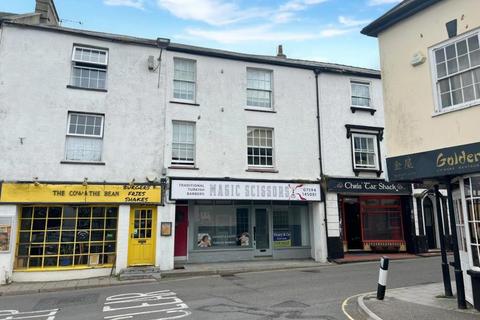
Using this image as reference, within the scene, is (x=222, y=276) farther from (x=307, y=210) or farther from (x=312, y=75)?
(x=312, y=75)

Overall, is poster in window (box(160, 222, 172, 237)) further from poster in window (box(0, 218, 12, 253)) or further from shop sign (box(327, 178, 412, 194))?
shop sign (box(327, 178, 412, 194))

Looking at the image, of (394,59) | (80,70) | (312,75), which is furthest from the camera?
(312,75)

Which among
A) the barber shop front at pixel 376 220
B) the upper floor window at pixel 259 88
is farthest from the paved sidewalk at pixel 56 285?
the barber shop front at pixel 376 220

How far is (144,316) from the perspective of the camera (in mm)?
8070

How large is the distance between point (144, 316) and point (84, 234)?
23.7 ft

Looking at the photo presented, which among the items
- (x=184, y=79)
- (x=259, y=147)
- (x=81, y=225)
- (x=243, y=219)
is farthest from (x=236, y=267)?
(x=184, y=79)

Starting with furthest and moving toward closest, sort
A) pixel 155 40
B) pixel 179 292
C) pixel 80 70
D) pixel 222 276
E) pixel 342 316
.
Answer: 1. pixel 155 40
2. pixel 80 70
3. pixel 222 276
4. pixel 179 292
5. pixel 342 316

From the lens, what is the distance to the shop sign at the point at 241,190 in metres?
15.4

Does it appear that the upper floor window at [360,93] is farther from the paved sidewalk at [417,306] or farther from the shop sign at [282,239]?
the paved sidewalk at [417,306]

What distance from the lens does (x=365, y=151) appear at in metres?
18.9

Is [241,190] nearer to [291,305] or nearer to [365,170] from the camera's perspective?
[365,170]

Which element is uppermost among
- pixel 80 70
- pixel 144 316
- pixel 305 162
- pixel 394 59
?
pixel 80 70

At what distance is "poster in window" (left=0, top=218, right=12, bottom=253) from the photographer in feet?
42.1

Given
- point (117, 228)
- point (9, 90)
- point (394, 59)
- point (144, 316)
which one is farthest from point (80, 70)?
point (394, 59)
